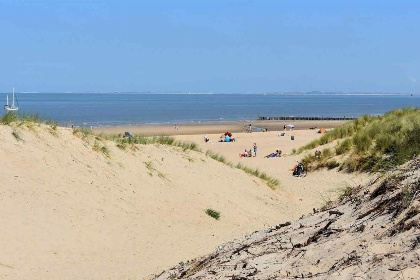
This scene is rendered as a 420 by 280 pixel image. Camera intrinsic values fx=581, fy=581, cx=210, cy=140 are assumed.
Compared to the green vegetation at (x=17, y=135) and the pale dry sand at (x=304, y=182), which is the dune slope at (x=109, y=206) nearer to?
the green vegetation at (x=17, y=135)

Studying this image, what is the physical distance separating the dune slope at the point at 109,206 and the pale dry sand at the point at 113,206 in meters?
0.02

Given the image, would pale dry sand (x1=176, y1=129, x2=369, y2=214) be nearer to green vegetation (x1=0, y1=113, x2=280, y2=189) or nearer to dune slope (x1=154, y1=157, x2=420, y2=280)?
green vegetation (x1=0, y1=113, x2=280, y2=189)

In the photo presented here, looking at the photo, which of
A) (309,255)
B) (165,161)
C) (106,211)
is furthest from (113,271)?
(165,161)

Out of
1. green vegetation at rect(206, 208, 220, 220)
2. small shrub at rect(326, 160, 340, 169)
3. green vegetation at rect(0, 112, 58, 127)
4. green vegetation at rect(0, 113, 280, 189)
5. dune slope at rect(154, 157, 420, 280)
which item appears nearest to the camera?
dune slope at rect(154, 157, 420, 280)

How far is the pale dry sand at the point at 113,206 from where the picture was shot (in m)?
8.78

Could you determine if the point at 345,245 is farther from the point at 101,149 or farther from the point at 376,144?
the point at 376,144

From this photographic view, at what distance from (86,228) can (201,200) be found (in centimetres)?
369

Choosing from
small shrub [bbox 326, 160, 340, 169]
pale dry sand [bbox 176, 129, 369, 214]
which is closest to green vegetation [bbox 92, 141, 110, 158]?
pale dry sand [bbox 176, 129, 369, 214]

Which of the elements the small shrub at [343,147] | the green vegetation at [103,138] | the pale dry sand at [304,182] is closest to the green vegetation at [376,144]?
the small shrub at [343,147]

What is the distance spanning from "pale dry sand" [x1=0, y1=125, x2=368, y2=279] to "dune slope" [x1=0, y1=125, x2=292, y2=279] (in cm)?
2

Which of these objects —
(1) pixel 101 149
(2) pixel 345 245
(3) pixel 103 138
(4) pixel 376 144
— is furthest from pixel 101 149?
(4) pixel 376 144

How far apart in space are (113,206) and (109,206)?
9 cm

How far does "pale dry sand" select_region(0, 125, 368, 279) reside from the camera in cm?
878

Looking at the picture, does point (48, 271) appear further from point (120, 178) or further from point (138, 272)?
point (120, 178)
